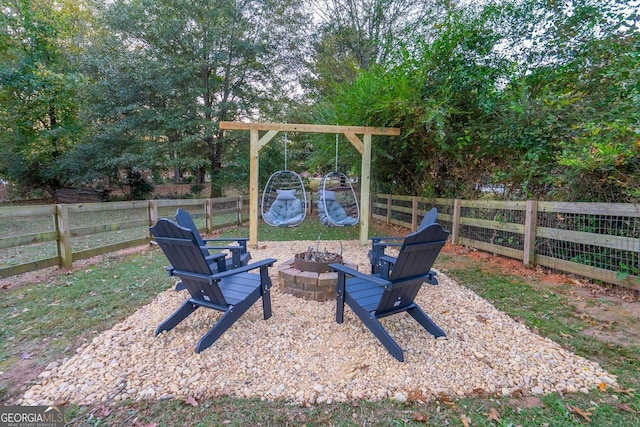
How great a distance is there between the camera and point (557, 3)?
4527mm

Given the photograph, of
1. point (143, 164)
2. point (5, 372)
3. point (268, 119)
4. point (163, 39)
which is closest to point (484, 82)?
point (5, 372)

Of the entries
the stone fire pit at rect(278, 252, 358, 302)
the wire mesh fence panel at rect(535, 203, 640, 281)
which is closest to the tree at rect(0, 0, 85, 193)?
the stone fire pit at rect(278, 252, 358, 302)

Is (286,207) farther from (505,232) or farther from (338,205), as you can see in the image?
(505,232)

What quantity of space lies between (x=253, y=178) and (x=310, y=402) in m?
4.13

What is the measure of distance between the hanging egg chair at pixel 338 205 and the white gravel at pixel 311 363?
2.58 meters

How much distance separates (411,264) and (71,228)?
4338 mm

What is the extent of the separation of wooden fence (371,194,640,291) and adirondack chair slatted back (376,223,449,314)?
233 cm

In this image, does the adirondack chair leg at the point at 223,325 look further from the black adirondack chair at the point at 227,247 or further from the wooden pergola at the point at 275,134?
the wooden pergola at the point at 275,134

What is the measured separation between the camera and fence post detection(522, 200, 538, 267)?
395 cm

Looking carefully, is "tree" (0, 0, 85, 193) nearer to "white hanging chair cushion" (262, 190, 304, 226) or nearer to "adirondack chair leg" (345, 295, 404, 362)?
"white hanging chair cushion" (262, 190, 304, 226)

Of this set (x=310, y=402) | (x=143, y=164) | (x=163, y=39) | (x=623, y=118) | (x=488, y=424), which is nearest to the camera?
(x=488, y=424)

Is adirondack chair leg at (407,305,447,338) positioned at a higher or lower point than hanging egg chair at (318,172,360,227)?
lower

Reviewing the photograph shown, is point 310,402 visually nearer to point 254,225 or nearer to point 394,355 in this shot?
point 394,355

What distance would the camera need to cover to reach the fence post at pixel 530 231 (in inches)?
155
